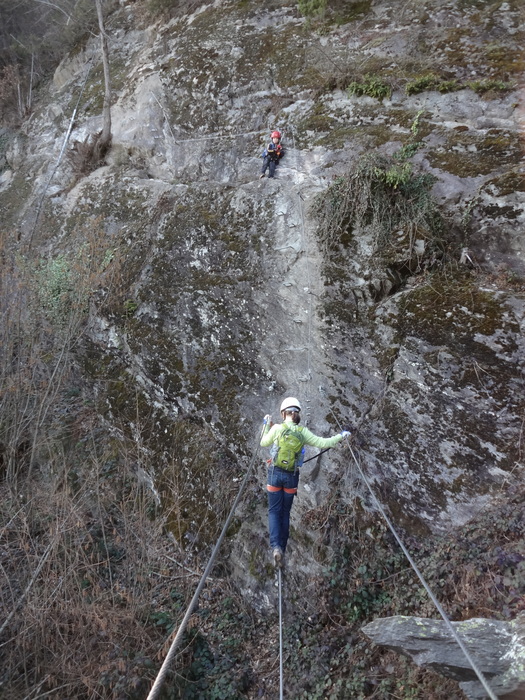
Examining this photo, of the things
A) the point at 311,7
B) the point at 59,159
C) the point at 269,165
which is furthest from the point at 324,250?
the point at 59,159

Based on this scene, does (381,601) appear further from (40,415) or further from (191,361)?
(40,415)

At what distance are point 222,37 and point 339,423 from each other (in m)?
11.0

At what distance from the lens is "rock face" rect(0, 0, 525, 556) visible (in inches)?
219

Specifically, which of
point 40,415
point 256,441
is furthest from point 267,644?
point 40,415

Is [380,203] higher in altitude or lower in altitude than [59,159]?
lower

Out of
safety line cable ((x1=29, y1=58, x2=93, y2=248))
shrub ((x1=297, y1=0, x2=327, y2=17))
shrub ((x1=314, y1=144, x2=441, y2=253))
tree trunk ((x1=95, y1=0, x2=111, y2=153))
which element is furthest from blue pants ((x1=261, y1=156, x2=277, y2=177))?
safety line cable ((x1=29, y1=58, x2=93, y2=248))

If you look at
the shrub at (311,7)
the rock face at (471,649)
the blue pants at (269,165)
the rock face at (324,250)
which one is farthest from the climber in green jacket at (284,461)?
the shrub at (311,7)

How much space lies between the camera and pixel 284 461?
205 inches

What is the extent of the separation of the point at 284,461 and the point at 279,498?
0.50 m

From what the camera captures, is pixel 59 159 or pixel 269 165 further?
pixel 59 159

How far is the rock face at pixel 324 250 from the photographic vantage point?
5.56 metres

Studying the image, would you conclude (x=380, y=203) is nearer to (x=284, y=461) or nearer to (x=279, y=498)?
(x=284, y=461)

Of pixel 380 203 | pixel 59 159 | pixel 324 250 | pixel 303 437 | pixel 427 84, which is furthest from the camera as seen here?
pixel 59 159

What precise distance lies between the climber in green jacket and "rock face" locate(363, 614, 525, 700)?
1.70 m
